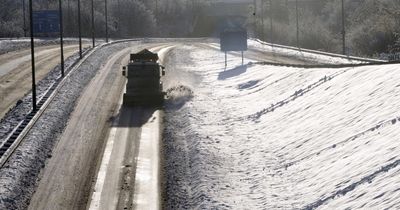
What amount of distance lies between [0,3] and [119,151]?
404ft

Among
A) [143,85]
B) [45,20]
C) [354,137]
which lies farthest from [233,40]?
[45,20]

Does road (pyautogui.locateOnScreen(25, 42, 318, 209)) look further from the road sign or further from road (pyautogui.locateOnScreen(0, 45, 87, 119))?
the road sign

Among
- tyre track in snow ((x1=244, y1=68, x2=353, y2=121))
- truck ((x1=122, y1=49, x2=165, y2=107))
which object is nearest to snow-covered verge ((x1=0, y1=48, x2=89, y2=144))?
truck ((x1=122, y1=49, x2=165, y2=107))

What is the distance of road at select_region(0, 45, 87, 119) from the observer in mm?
36231

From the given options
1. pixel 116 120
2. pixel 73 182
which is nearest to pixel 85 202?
pixel 73 182

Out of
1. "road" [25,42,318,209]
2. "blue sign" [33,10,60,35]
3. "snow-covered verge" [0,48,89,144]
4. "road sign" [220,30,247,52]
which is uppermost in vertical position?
"blue sign" [33,10,60,35]

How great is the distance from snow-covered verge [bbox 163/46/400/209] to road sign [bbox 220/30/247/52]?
16.2 metres

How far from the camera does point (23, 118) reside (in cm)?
2786

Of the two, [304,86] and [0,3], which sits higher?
[0,3]

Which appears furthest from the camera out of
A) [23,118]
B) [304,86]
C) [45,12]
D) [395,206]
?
[45,12]

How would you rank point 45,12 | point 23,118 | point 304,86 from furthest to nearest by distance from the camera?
point 45,12 < point 23,118 < point 304,86

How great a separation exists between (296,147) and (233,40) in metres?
28.2

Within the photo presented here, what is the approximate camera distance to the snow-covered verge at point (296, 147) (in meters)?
13.4

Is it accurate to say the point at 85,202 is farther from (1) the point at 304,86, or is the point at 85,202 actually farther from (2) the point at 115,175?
(1) the point at 304,86
